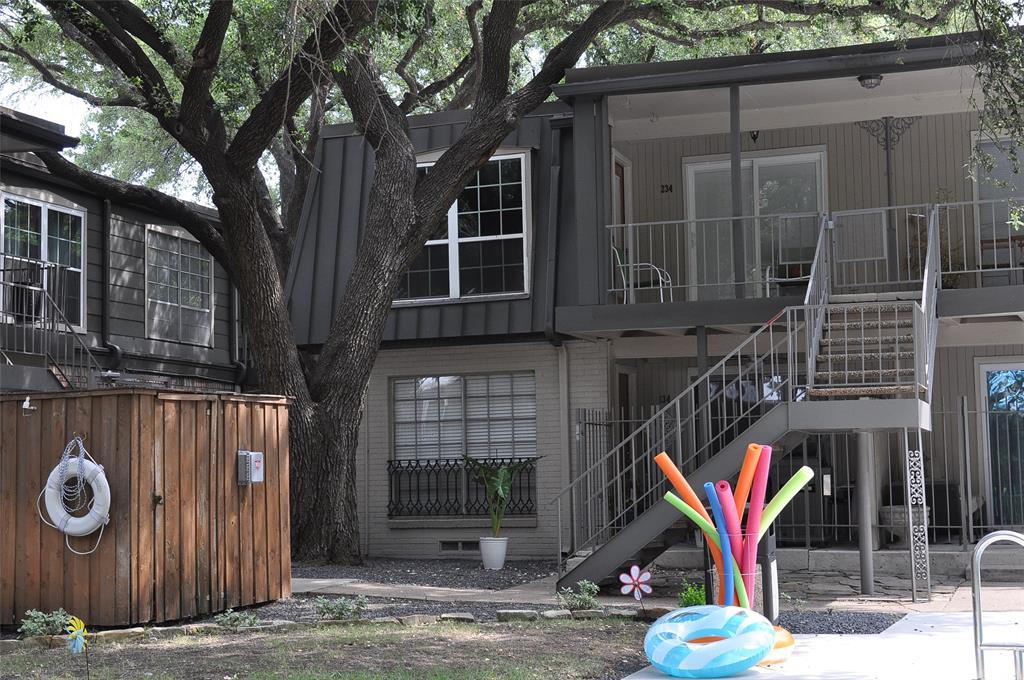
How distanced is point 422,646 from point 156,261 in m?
14.2

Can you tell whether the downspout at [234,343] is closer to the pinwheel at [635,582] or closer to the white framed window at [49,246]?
the white framed window at [49,246]

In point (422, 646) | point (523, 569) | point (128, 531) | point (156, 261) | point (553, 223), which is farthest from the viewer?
point (156, 261)

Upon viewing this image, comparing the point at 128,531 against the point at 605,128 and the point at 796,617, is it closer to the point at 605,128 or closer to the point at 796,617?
the point at 796,617

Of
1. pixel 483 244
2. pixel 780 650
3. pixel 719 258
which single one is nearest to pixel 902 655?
pixel 780 650

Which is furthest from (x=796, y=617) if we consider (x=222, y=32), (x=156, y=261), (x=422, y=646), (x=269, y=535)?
(x=156, y=261)

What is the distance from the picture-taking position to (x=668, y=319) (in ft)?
49.0

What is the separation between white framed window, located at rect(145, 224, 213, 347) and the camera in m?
21.4

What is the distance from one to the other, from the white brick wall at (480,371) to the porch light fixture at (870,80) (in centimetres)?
500

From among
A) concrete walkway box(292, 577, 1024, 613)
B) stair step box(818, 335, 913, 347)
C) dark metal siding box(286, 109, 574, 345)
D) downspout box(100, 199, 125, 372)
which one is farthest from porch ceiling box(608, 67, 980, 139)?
downspout box(100, 199, 125, 372)

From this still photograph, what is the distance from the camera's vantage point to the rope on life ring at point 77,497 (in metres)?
9.91

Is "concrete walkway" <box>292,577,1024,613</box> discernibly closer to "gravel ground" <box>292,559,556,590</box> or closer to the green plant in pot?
"gravel ground" <box>292,559,556,590</box>

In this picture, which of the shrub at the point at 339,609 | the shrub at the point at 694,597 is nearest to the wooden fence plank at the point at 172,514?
the shrub at the point at 339,609

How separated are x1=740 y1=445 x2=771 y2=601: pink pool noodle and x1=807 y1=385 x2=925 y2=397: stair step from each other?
8.80 feet

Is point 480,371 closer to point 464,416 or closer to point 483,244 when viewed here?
point 464,416
